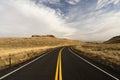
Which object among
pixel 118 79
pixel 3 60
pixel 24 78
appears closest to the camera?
pixel 118 79

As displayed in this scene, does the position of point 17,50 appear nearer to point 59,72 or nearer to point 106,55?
point 106,55

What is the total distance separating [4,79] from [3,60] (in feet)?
35.2

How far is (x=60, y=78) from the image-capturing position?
987 centimetres

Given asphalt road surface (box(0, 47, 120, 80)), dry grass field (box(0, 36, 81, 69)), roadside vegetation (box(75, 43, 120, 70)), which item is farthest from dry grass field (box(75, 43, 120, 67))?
dry grass field (box(0, 36, 81, 69))

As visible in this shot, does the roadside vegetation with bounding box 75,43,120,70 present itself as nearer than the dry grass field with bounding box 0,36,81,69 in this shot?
Yes

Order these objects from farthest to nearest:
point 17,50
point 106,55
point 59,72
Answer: point 17,50, point 106,55, point 59,72

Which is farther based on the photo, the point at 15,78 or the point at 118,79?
the point at 15,78

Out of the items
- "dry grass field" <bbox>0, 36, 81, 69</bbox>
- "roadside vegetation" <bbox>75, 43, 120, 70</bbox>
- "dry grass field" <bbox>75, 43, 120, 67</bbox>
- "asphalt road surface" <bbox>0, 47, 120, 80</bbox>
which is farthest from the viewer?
"dry grass field" <bbox>0, 36, 81, 69</bbox>

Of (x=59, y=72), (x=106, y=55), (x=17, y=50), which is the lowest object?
(x=59, y=72)

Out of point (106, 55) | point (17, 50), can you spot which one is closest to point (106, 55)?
point (106, 55)

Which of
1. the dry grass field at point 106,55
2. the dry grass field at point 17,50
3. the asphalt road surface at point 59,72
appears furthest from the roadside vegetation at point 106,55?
the dry grass field at point 17,50

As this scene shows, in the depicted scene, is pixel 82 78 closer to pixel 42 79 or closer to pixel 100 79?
pixel 100 79

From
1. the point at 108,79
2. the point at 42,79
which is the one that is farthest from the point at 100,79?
the point at 42,79

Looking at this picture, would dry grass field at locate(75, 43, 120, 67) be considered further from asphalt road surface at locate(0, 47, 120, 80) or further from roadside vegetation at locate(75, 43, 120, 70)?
asphalt road surface at locate(0, 47, 120, 80)
